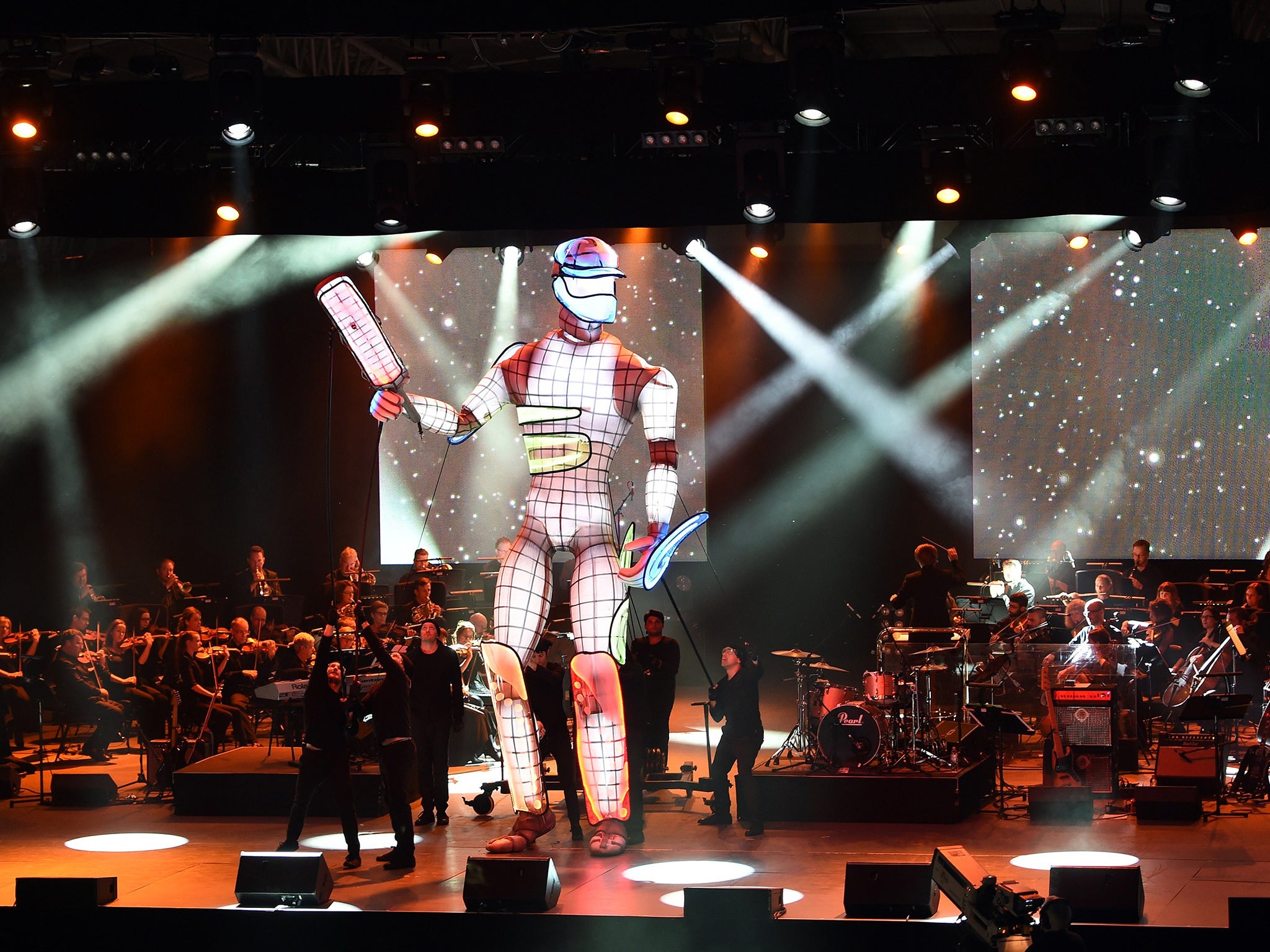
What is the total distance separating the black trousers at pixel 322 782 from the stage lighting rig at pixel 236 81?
4003mm

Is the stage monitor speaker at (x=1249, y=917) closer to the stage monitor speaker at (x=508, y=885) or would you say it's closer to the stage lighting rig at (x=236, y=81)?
the stage monitor speaker at (x=508, y=885)

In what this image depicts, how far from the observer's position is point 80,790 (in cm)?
1133

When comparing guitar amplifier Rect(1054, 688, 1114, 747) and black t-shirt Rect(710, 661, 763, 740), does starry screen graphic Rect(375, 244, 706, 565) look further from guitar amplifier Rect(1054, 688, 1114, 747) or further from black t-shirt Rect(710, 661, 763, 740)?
black t-shirt Rect(710, 661, 763, 740)

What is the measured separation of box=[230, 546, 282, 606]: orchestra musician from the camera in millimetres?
16203

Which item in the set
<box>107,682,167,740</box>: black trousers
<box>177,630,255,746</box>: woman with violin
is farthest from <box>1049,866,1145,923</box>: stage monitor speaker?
<box>107,682,167,740</box>: black trousers

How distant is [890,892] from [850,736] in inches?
149

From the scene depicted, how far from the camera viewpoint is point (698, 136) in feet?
30.4

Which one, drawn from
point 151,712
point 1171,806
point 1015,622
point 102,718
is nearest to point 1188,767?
point 1171,806

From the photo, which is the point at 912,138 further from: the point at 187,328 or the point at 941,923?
the point at 187,328

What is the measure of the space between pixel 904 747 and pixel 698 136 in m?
5.19

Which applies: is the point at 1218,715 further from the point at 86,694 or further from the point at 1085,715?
the point at 86,694

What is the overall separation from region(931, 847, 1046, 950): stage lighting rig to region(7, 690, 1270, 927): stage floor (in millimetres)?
1566

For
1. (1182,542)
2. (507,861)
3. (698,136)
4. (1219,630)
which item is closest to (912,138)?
(698,136)

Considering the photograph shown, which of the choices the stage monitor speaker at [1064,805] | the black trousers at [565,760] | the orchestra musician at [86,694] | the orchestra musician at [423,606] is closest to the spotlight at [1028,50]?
the stage monitor speaker at [1064,805]
